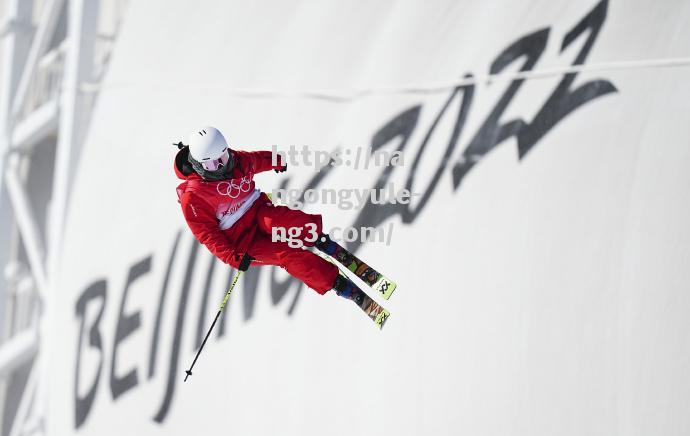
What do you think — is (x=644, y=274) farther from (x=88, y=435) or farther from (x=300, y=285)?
(x=88, y=435)

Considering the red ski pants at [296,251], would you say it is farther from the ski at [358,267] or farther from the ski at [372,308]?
A: the ski at [372,308]

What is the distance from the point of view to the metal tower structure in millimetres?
9609

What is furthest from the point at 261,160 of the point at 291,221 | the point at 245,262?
the point at 245,262

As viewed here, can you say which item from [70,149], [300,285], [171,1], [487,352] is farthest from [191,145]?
[70,149]

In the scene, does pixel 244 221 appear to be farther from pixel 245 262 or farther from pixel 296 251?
pixel 245 262

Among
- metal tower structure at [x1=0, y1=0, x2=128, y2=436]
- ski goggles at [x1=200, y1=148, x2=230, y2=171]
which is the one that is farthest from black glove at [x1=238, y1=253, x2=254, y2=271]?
metal tower structure at [x1=0, y1=0, x2=128, y2=436]

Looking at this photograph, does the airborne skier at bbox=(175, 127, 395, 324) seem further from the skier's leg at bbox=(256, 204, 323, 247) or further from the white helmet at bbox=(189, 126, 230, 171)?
the white helmet at bbox=(189, 126, 230, 171)

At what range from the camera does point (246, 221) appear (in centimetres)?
484

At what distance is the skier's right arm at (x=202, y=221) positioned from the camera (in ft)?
15.1

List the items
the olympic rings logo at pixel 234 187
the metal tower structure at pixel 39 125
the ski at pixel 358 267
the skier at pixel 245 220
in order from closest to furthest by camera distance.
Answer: the skier at pixel 245 220 < the olympic rings logo at pixel 234 187 < the ski at pixel 358 267 < the metal tower structure at pixel 39 125

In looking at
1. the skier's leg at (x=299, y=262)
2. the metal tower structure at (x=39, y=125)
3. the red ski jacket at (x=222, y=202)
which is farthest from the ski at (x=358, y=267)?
the metal tower structure at (x=39, y=125)

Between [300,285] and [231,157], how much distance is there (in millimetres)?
2584

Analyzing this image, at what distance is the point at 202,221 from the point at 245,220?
0.83 feet

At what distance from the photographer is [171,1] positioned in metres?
8.76
